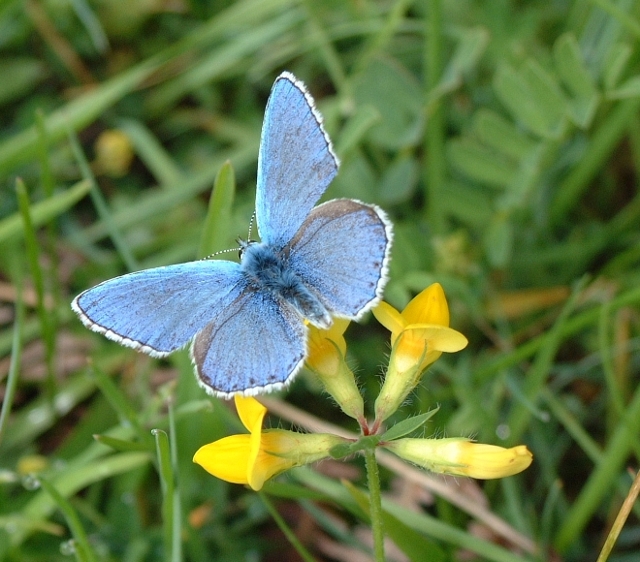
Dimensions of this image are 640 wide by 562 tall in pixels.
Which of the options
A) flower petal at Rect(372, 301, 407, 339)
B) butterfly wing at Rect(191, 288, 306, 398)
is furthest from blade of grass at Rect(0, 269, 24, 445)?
flower petal at Rect(372, 301, 407, 339)

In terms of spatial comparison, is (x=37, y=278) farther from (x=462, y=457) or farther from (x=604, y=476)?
(x=604, y=476)

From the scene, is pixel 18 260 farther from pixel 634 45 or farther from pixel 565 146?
pixel 634 45

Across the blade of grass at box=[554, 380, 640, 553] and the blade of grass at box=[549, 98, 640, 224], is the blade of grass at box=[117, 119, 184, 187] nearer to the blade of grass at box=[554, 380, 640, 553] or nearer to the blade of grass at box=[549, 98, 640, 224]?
the blade of grass at box=[549, 98, 640, 224]

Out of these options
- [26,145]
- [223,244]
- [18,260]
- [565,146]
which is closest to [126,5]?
[26,145]

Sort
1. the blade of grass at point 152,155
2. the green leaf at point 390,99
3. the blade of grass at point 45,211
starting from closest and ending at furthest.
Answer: the blade of grass at point 45,211 < the green leaf at point 390,99 < the blade of grass at point 152,155

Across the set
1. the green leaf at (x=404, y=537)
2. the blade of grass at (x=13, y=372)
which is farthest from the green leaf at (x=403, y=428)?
the blade of grass at (x=13, y=372)

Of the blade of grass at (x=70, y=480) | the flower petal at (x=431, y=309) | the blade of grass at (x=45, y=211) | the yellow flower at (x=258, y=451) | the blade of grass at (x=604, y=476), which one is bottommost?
the blade of grass at (x=604, y=476)

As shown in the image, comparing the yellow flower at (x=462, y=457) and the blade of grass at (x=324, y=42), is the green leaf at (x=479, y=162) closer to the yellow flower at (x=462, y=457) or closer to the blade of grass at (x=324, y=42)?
the blade of grass at (x=324, y=42)
